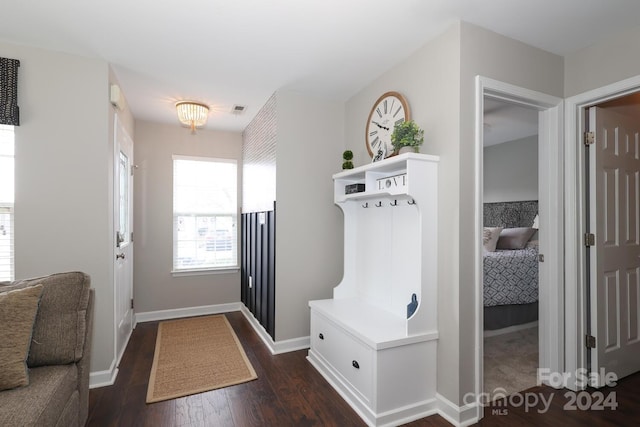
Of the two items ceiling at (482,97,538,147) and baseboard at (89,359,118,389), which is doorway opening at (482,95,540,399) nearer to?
ceiling at (482,97,538,147)

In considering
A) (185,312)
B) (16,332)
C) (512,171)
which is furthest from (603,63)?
(185,312)

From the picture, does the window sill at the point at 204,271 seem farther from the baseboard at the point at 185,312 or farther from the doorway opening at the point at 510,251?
the doorway opening at the point at 510,251

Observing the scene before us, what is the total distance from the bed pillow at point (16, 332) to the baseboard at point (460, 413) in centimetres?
224

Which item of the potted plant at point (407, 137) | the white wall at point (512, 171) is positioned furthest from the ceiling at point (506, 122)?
the potted plant at point (407, 137)

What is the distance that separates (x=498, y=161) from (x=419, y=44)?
362 cm

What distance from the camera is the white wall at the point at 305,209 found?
3.11 m

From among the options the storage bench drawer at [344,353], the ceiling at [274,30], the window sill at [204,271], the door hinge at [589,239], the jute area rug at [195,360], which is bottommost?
the jute area rug at [195,360]

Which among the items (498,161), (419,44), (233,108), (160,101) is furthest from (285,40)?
(498,161)

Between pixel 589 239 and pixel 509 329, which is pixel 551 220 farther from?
pixel 509 329

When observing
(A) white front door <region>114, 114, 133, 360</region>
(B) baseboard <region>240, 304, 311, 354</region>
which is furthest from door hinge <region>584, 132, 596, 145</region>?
(A) white front door <region>114, 114, 133, 360</region>

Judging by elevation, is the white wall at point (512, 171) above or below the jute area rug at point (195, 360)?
above

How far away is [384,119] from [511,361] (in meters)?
2.38

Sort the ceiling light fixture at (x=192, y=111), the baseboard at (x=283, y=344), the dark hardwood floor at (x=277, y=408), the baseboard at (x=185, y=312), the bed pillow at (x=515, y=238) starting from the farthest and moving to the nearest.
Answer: the bed pillow at (x=515, y=238) < the baseboard at (x=185, y=312) < the ceiling light fixture at (x=192, y=111) < the baseboard at (x=283, y=344) < the dark hardwood floor at (x=277, y=408)

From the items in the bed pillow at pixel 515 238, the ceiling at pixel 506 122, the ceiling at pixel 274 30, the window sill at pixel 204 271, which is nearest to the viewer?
the ceiling at pixel 274 30
